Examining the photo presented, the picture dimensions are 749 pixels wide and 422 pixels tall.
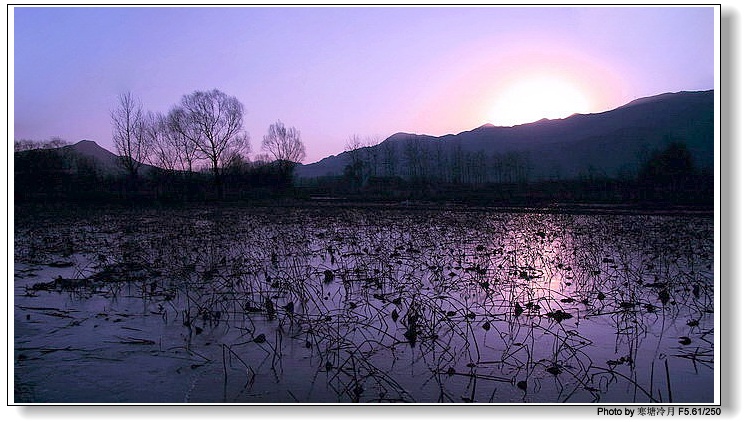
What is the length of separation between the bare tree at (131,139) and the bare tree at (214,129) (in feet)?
5.34

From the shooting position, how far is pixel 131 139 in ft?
60.6

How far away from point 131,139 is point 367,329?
58.1ft

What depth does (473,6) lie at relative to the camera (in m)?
4.12

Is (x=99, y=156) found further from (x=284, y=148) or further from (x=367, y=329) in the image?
(x=284, y=148)

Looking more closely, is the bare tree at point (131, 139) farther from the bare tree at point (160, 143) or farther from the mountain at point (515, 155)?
the mountain at point (515, 155)

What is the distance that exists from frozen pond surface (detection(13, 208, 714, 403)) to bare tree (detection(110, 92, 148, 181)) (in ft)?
23.5

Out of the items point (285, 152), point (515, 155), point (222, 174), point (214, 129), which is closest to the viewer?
point (214, 129)

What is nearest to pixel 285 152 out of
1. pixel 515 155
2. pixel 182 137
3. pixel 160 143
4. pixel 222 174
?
pixel 222 174

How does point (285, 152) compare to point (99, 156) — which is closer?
point (99, 156)

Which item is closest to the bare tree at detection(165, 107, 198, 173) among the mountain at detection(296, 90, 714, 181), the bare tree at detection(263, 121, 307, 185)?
the bare tree at detection(263, 121, 307, 185)

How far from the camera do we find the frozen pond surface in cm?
316

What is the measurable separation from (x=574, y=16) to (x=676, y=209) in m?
7.12
